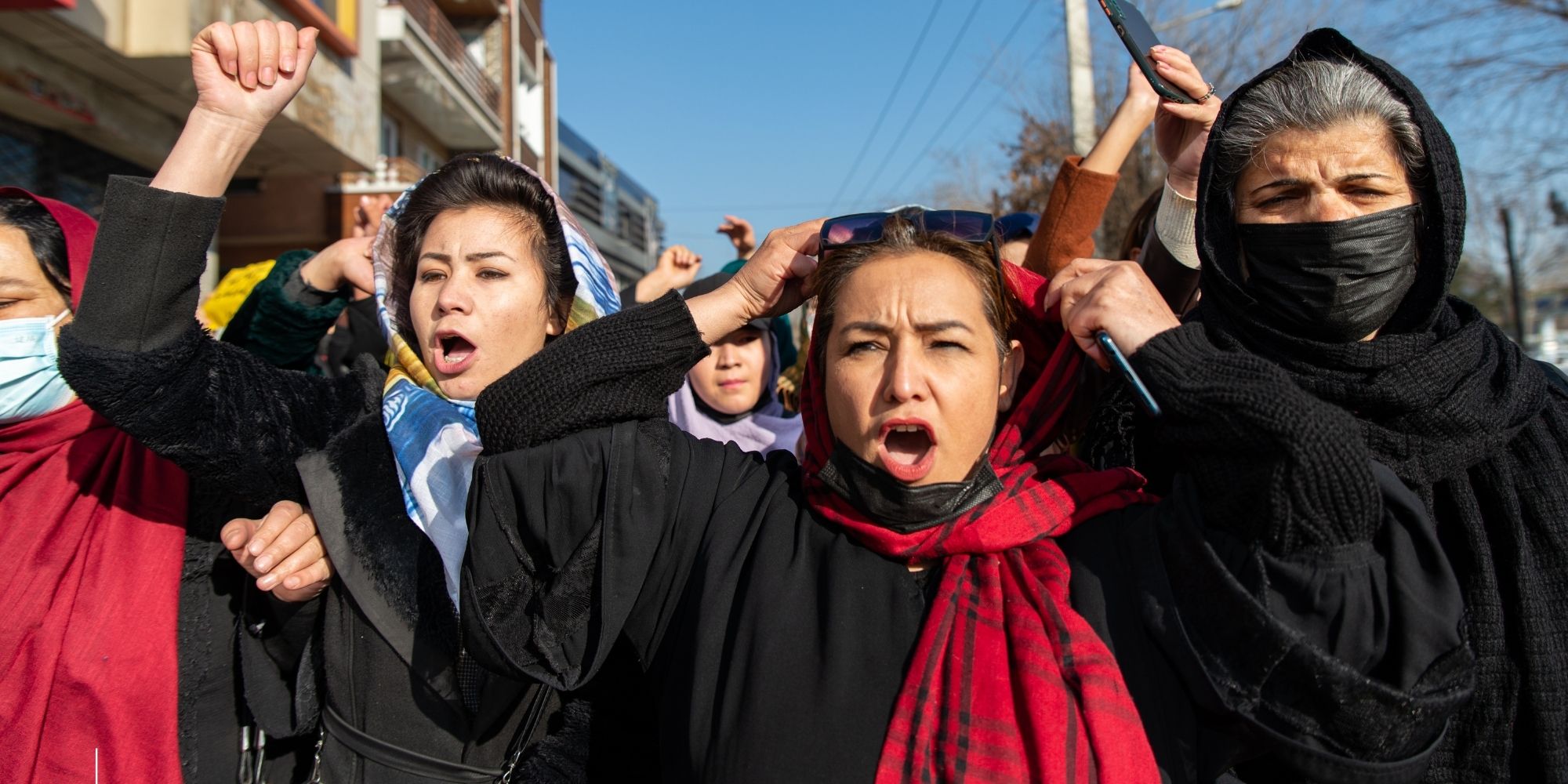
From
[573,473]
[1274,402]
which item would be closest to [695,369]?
[573,473]

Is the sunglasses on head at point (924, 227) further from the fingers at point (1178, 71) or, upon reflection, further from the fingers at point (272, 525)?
the fingers at point (272, 525)

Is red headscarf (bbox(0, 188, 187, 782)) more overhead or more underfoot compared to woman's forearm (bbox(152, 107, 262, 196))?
more underfoot

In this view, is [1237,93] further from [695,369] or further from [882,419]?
[695,369]

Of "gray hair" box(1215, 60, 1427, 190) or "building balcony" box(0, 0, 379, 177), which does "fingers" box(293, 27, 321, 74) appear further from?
"building balcony" box(0, 0, 379, 177)

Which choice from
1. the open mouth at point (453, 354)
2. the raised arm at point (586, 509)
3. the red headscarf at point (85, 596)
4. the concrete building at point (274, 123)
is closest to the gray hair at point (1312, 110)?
the raised arm at point (586, 509)

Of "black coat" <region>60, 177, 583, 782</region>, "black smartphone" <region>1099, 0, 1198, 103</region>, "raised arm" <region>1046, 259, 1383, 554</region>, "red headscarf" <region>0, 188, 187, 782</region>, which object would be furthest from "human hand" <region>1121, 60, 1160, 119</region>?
"red headscarf" <region>0, 188, 187, 782</region>

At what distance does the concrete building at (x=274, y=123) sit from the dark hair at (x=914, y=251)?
8175 mm

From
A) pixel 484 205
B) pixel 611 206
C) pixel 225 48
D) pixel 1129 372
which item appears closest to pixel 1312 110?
pixel 1129 372

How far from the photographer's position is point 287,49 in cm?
191

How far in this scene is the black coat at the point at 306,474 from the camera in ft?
5.69

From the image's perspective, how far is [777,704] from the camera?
1547mm

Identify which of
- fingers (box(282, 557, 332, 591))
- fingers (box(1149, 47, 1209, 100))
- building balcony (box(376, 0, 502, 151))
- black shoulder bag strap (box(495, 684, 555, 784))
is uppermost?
building balcony (box(376, 0, 502, 151))

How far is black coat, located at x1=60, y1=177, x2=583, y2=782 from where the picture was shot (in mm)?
1734

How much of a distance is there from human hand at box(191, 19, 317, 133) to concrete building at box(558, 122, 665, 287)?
32644 mm
